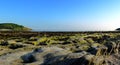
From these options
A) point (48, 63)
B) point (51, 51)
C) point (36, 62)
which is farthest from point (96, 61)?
point (51, 51)

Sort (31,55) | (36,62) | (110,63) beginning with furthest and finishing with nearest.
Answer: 1. (31,55)
2. (36,62)
3. (110,63)

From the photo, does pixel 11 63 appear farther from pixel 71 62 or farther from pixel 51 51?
pixel 71 62

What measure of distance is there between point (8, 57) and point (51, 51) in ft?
8.81

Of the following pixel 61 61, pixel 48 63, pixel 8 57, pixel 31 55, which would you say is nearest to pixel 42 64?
pixel 48 63

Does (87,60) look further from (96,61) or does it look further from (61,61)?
(61,61)

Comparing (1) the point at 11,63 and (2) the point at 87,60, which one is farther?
(1) the point at 11,63

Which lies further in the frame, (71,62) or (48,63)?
(48,63)

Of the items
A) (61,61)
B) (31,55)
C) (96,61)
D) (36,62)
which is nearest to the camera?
(96,61)

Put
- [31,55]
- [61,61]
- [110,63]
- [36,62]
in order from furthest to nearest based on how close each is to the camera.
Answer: [31,55] → [36,62] → [61,61] → [110,63]

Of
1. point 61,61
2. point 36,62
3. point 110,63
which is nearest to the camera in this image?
point 110,63

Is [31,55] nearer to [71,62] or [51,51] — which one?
[51,51]

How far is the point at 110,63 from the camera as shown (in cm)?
1163

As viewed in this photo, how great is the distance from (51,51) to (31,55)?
4.20 feet

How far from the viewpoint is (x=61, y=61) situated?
12.6m
